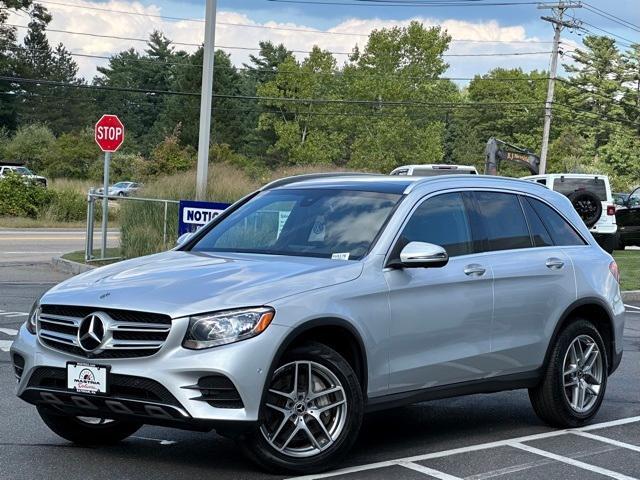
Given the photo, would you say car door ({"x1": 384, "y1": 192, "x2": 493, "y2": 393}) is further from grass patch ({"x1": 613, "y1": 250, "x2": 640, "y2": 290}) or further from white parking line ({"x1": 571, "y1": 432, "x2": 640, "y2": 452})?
grass patch ({"x1": 613, "y1": 250, "x2": 640, "y2": 290})

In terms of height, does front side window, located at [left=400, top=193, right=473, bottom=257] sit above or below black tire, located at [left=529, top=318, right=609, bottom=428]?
above

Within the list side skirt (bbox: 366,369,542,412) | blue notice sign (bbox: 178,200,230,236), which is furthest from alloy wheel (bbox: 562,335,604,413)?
blue notice sign (bbox: 178,200,230,236)

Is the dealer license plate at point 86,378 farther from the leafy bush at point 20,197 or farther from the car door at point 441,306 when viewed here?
the leafy bush at point 20,197

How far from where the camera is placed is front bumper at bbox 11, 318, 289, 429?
5746mm

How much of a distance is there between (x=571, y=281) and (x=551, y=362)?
63 cm

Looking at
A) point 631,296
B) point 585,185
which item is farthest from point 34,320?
point 585,185

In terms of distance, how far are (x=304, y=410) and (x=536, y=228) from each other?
109 inches

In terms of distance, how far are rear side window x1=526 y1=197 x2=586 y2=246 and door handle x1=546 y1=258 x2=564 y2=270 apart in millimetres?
251

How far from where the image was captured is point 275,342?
5.91 metres

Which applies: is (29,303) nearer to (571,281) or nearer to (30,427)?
(30,427)

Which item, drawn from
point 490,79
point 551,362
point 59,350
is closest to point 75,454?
point 59,350

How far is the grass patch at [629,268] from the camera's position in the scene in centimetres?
2038

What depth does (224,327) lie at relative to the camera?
585 centimetres

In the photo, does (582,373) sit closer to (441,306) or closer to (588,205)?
(441,306)
